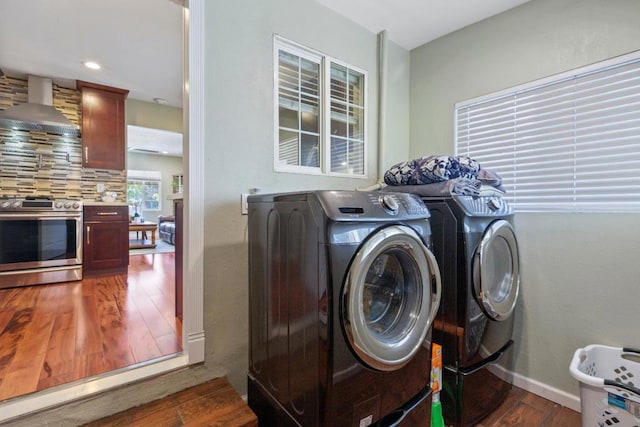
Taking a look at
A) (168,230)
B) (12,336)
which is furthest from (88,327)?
(168,230)

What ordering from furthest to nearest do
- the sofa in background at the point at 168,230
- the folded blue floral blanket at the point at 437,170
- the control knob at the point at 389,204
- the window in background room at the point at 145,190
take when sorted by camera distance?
the window in background room at the point at 145,190
the sofa in background at the point at 168,230
the folded blue floral blanket at the point at 437,170
the control knob at the point at 389,204

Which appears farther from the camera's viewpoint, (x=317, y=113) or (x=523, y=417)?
(x=317, y=113)

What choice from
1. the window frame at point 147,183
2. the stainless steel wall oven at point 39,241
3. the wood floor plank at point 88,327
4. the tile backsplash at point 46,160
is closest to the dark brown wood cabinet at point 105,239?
the stainless steel wall oven at point 39,241

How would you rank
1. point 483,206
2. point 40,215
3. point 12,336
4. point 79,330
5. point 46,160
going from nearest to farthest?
1. point 483,206
2. point 12,336
3. point 79,330
4. point 40,215
5. point 46,160

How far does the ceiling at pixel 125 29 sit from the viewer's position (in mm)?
2074

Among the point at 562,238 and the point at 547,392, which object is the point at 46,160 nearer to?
the point at 562,238

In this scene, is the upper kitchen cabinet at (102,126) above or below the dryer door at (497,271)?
above

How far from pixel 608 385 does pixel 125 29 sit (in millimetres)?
4111

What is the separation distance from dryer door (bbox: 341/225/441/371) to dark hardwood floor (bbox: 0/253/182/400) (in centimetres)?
Answer: 117

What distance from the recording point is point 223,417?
4.13 feet

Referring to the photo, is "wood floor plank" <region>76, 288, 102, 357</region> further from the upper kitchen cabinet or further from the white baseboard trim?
the white baseboard trim

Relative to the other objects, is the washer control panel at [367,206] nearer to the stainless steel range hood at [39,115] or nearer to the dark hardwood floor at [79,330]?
the dark hardwood floor at [79,330]

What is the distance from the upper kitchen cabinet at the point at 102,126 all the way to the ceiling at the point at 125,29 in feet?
0.86

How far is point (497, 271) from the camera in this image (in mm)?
1725
